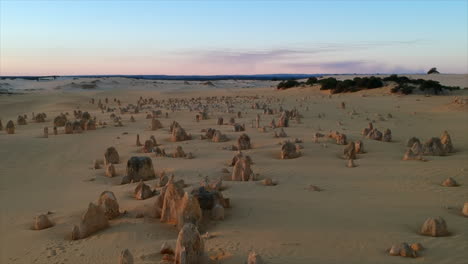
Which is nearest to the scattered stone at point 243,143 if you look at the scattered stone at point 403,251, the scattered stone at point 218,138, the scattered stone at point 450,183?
the scattered stone at point 218,138

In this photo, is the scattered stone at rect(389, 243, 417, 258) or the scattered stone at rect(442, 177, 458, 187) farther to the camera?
the scattered stone at rect(442, 177, 458, 187)

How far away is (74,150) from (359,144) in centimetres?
622

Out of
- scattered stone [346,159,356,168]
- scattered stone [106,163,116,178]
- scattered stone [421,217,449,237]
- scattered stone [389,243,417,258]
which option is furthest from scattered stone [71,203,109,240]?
scattered stone [346,159,356,168]

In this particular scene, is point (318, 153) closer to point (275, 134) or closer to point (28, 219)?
point (275, 134)

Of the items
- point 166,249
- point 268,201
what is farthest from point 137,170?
point 166,249

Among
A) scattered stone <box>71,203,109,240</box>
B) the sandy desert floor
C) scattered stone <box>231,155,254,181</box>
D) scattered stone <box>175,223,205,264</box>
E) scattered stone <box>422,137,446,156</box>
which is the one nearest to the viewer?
scattered stone <box>175,223,205,264</box>

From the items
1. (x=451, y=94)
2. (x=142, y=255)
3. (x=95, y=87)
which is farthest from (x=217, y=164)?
(x=95, y=87)

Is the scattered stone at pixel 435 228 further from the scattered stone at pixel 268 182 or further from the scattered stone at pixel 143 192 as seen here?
the scattered stone at pixel 143 192

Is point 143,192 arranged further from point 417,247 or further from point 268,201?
point 417,247

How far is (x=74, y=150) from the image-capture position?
956 centimetres

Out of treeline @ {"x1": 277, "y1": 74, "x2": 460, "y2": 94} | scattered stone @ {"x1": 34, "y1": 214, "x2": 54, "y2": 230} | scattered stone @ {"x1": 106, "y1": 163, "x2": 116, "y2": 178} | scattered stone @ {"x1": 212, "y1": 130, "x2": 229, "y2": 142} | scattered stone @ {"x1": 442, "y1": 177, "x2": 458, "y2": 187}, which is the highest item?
treeline @ {"x1": 277, "y1": 74, "x2": 460, "y2": 94}

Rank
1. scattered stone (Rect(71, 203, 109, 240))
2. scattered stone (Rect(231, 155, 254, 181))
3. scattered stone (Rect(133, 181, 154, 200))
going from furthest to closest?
1. scattered stone (Rect(231, 155, 254, 181))
2. scattered stone (Rect(133, 181, 154, 200))
3. scattered stone (Rect(71, 203, 109, 240))

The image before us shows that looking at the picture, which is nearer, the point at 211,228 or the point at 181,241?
the point at 181,241

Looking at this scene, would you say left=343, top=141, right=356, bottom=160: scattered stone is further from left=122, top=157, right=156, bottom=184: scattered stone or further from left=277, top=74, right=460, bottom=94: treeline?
left=277, top=74, right=460, bottom=94: treeline
